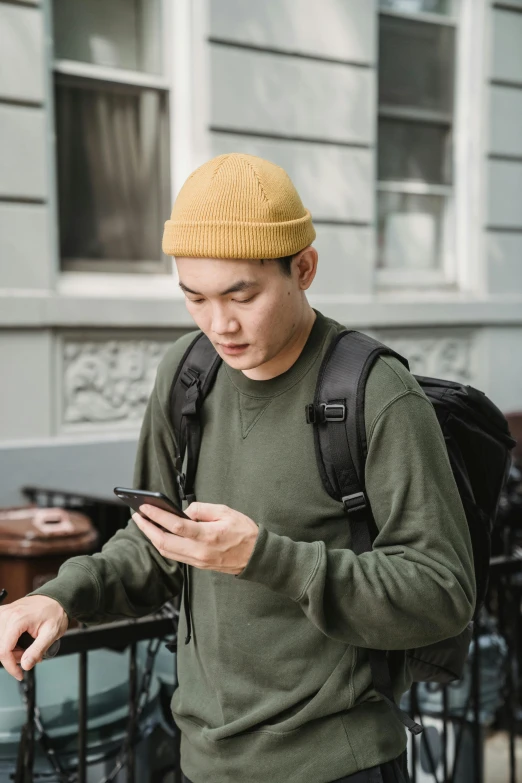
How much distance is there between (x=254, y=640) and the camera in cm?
178

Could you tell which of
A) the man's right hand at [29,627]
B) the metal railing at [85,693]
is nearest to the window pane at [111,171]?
the metal railing at [85,693]

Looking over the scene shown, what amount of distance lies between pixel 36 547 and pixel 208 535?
3.25 m

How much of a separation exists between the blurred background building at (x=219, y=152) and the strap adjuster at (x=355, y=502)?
465 centimetres

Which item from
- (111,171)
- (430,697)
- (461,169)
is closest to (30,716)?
(430,697)

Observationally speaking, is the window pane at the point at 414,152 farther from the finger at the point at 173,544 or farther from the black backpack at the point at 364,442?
the finger at the point at 173,544

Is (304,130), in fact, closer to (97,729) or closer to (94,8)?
(94,8)

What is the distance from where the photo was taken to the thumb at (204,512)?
1544mm

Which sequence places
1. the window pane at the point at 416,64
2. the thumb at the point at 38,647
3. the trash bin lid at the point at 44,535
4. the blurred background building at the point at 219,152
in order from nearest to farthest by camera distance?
1. the thumb at the point at 38,647
2. the trash bin lid at the point at 44,535
3. the blurred background building at the point at 219,152
4. the window pane at the point at 416,64

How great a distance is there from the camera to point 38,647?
1667 mm

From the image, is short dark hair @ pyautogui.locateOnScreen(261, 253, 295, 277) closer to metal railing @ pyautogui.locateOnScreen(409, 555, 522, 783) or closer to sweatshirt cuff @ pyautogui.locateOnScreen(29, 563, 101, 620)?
sweatshirt cuff @ pyautogui.locateOnScreen(29, 563, 101, 620)

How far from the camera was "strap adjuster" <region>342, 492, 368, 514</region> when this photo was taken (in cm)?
170

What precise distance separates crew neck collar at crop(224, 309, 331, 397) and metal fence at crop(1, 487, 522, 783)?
0.97 m

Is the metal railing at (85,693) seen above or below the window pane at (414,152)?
below

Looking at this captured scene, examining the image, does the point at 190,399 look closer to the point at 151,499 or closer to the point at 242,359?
the point at 242,359
